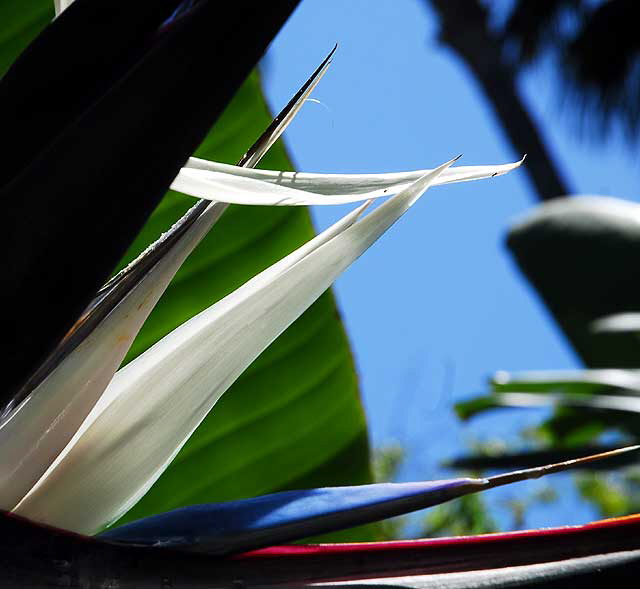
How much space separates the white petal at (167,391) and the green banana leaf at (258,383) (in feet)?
1.27

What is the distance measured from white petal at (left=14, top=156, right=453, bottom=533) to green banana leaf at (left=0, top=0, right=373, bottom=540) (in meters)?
0.39

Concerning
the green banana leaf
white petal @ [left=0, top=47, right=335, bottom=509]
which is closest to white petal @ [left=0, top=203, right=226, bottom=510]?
white petal @ [left=0, top=47, right=335, bottom=509]

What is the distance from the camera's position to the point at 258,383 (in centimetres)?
74

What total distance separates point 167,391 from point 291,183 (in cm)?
7

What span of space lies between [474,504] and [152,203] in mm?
3698

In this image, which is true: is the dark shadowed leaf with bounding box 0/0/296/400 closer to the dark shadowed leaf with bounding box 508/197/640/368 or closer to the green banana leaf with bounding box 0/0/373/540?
the green banana leaf with bounding box 0/0/373/540

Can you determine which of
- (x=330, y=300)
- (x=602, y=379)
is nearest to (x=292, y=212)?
(x=330, y=300)

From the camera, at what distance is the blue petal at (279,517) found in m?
0.24

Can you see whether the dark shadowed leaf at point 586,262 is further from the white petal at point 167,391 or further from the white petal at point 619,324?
the white petal at point 167,391

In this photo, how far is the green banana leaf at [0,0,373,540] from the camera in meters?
0.69

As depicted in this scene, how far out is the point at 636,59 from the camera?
19.0 feet

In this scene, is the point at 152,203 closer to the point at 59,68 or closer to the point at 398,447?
the point at 59,68

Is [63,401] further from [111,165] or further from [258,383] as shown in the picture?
[258,383]

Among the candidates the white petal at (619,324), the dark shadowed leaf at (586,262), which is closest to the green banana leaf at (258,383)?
the white petal at (619,324)
